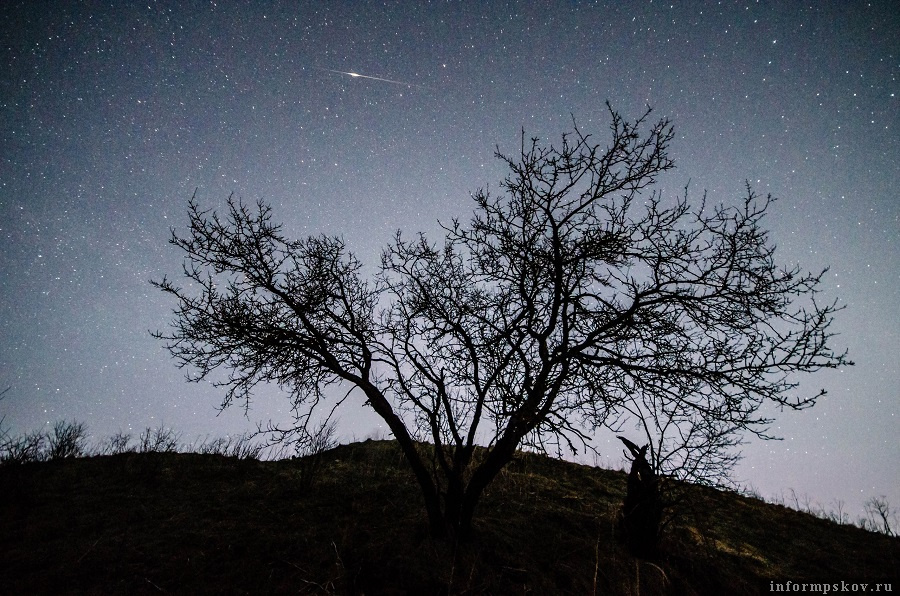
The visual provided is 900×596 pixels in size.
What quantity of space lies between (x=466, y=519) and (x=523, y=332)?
2.90 metres

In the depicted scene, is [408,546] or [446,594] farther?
[408,546]

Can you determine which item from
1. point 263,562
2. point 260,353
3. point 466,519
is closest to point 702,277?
point 466,519

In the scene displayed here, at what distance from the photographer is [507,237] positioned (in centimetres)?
579

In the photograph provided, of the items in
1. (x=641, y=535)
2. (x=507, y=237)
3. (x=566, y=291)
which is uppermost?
(x=507, y=237)

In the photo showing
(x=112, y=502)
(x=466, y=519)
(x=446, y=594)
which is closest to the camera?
(x=446, y=594)

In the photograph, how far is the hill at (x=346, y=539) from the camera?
16.1 ft

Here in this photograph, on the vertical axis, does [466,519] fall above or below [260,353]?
below

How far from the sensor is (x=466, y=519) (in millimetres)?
5648

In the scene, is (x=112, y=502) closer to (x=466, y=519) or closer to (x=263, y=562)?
(x=263, y=562)

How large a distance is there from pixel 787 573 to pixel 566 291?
6.44 m

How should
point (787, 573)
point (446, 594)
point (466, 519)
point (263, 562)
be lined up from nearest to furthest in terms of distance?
point (446, 594)
point (263, 562)
point (466, 519)
point (787, 573)

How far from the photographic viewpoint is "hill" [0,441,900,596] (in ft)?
16.1

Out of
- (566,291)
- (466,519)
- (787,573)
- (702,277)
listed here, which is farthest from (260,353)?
(787,573)

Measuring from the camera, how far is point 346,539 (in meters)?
5.69
